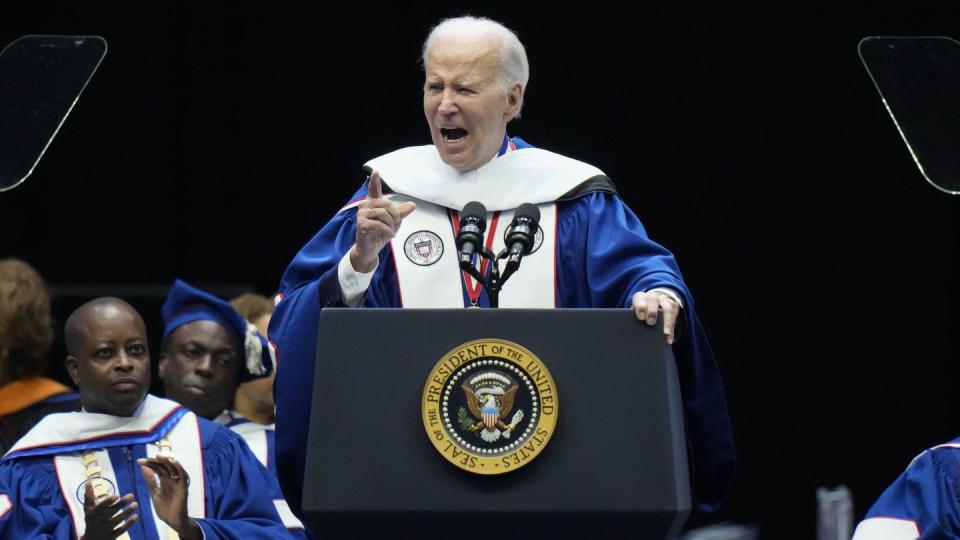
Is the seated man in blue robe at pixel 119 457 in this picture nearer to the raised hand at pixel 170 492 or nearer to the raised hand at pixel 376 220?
the raised hand at pixel 170 492

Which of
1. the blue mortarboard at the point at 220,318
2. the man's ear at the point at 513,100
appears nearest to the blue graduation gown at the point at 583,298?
the man's ear at the point at 513,100

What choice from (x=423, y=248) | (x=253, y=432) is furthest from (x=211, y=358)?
(x=423, y=248)

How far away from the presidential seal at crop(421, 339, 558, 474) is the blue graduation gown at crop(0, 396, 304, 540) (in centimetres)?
168

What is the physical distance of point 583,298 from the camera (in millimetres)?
4727

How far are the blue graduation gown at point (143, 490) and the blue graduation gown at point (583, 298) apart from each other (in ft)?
3.29

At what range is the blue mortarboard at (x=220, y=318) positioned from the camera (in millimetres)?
6945

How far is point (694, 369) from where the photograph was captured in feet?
14.4

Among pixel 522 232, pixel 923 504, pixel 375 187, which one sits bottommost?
pixel 923 504

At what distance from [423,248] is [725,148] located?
4106 mm

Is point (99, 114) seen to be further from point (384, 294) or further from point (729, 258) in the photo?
point (384, 294)

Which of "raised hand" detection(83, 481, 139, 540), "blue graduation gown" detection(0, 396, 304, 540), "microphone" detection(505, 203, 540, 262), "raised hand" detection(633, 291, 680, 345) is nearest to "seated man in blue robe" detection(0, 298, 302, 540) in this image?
"blue graduation gown" detection(0, 396, 304, 540)

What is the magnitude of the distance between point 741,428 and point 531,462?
16.5ft

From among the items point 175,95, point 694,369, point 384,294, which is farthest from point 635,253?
point 175,95

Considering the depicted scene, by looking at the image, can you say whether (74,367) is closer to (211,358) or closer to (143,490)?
(143,490)
